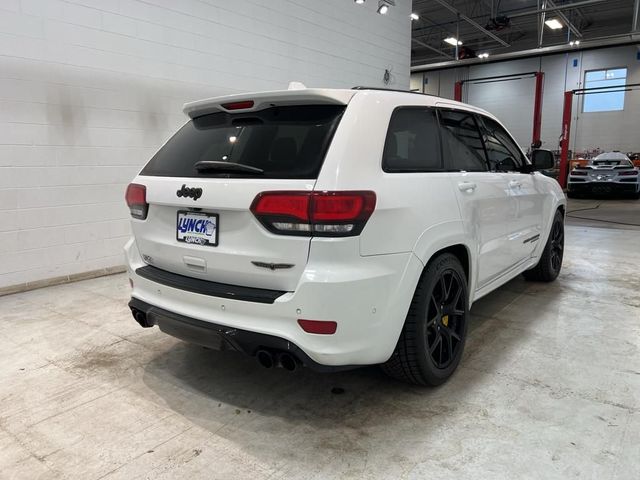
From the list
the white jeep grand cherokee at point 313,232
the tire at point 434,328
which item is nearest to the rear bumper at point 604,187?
the white jeep grand cherokee at point 313,232

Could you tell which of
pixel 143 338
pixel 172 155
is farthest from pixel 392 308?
pixel 143 338

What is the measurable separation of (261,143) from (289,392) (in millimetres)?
1235

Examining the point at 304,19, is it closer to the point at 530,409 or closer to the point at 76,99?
the point at 76,99

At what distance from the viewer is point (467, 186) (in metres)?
2.47

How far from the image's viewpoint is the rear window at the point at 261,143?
1.86m

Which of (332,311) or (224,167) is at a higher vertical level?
(224,167)

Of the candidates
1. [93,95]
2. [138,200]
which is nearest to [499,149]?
[138,200]

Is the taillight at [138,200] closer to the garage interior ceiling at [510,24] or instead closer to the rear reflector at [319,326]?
the rear reflector at [319,326]

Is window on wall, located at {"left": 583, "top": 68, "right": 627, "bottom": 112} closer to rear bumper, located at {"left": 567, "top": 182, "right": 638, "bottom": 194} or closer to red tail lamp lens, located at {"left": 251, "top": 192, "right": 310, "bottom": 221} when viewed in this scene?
rear bumper, located at {"left": 567, "top": 182, "right": 638, "bottom": 194}

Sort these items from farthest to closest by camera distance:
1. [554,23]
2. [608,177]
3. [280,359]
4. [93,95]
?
[554,23], [608,177], [93,95], [280,359]

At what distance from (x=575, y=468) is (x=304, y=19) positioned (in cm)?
657

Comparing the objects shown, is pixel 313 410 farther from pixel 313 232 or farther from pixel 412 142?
pixel 412 142

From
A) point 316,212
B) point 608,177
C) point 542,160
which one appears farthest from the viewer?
point 608,177

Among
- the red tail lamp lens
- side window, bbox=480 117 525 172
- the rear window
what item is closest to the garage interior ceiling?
side window, bbox=480 117 525 172
